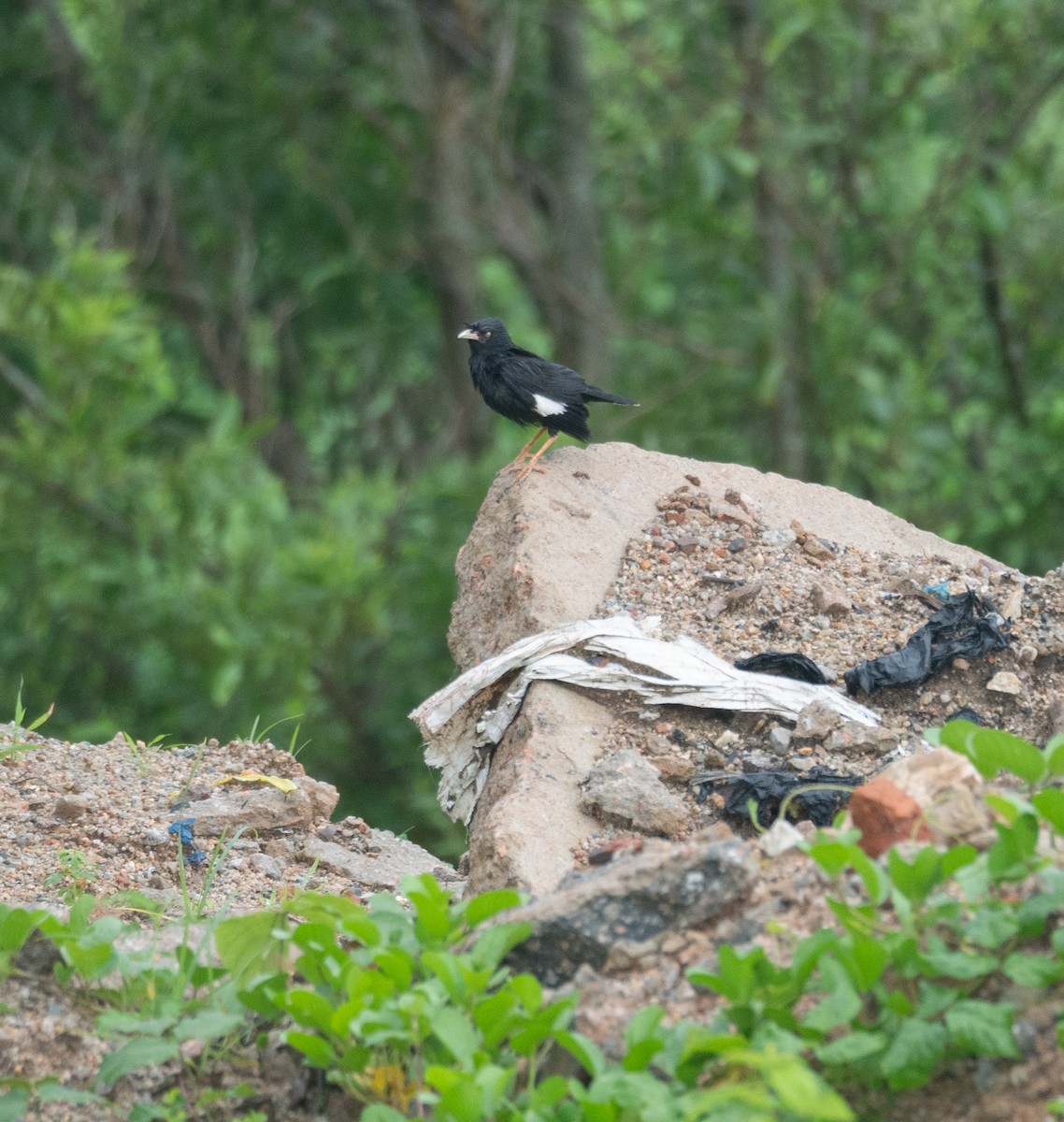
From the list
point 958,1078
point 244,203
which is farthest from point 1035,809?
point 244,203

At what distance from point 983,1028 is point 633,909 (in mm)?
670

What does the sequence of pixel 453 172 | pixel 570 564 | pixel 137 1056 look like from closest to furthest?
pixel 137 1056 → pixel 570 564 → pixel 453 172

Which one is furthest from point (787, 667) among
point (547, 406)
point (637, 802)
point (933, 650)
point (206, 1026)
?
point (206, 1026)

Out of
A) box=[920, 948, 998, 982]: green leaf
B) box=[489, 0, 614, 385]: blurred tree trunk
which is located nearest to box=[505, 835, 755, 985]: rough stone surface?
box=[920, 948, 998, 982]: green leaf

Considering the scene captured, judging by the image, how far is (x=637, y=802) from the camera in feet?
11.8

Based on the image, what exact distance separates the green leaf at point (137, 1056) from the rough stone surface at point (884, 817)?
48.9 inches

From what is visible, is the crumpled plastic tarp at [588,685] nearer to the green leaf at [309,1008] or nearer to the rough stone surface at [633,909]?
the rough stone surface at [633,909]

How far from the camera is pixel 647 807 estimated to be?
359 cm

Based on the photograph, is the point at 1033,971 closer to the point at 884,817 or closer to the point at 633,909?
the point at 884,817

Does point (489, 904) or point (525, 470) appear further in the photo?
point (525, 470)

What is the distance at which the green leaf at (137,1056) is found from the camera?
259 cm

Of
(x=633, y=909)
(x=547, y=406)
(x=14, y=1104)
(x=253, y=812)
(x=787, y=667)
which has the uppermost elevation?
A: (x=547, y=406)

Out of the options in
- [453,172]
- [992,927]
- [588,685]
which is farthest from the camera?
[453,172]

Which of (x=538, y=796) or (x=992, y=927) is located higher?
(x=992, y=927)
